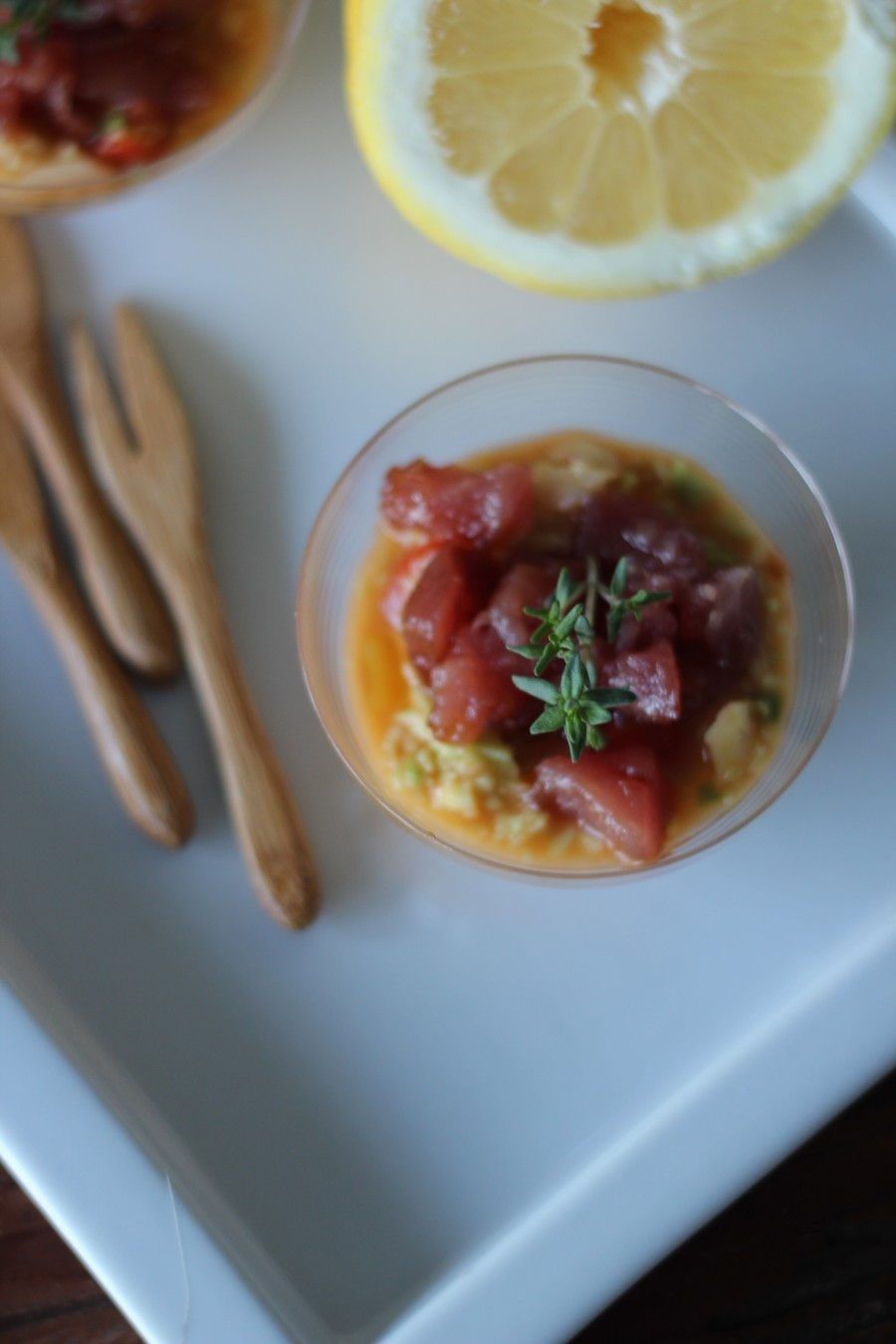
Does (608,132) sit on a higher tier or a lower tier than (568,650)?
higher

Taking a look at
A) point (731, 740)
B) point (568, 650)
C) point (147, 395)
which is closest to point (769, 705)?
point (731, 740)

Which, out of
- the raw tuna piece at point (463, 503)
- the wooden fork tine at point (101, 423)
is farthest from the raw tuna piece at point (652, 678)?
the wooden fork tine at point (101, 423)

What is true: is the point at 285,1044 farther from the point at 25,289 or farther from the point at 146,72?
the point at 146,72

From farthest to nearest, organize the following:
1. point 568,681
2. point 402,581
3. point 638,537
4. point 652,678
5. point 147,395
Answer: point 147,395 < point 402,581 < point 638,537 < point 652,678 < point 568,681

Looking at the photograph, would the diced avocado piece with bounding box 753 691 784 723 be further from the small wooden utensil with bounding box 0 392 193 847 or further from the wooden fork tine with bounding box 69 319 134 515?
the wooden fork tine with bounding box 69 319 134 515

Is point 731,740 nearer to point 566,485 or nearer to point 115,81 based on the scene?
point 566,485

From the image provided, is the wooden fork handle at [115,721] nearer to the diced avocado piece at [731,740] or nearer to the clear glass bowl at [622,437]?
the clear glass bowl at [622,437]

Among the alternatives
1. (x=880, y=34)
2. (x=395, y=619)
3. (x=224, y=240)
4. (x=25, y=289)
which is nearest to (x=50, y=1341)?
(x=395, y=619)
